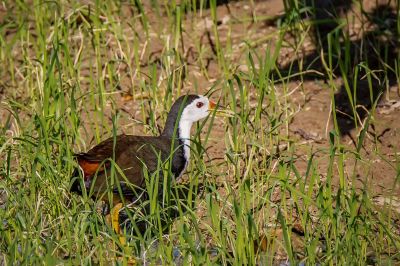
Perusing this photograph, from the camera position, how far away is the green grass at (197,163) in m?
5.39

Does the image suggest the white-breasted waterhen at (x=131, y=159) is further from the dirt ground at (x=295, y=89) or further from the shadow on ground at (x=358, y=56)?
the shadow on ground at (x=358, y=56)

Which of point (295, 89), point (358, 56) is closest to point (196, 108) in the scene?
point (295, 89)

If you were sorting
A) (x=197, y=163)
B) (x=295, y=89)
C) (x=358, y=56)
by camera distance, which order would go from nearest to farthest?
(x=197, y=163) < (x=295, y=89) < (x=358, y=56)

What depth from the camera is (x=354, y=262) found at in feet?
17.1

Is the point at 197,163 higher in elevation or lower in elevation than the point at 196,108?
lower

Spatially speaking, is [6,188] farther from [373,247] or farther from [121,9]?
[121,9]

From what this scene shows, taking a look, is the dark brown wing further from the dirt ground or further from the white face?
the dirt ground

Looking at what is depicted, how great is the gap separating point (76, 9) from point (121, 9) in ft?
4.14

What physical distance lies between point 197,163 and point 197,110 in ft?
2.79

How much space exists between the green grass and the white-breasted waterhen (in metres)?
0.12

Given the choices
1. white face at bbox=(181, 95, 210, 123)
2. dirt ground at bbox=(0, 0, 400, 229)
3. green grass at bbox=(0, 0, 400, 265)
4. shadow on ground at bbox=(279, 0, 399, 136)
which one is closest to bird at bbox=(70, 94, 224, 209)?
white face at bbox=(181, 95, 210, 123)

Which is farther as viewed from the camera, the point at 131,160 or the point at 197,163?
the point at 131,160

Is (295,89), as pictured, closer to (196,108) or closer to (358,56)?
(196,108)

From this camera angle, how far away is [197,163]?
6094mm
